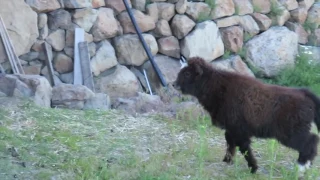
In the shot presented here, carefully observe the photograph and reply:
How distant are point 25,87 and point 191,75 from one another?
2.65 m

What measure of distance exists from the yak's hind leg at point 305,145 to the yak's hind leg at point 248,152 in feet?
1.48

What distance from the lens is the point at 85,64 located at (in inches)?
425

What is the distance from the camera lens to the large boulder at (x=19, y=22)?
1022 centimetres

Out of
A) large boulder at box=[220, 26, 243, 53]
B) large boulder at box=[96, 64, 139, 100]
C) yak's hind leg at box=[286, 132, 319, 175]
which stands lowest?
large boulder at box=[220, 26, 243, 53]

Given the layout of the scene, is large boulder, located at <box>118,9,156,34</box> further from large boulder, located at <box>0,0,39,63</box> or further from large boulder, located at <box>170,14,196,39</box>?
large boulder, located at <box>0,0,39,63</box>

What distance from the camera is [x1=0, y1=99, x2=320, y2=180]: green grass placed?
701 cm

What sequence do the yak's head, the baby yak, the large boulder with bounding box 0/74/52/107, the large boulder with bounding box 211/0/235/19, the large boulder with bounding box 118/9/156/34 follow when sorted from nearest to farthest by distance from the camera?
the baby yak
the yak's head
the large boulder with bounding box 0/74/52/107
the large boulder with bounding box 118/9/156/34
the large boulder with bounding box 211/0/235/19


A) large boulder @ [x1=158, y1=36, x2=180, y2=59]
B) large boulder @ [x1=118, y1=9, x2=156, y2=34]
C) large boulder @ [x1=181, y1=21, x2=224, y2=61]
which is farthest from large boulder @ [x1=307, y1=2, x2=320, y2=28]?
large boulder @ [x1=118, y1=9, x2=156, y2=34]


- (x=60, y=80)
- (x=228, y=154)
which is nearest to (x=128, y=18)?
(x=60, y=80)

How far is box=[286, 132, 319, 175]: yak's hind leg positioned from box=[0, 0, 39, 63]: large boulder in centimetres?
471

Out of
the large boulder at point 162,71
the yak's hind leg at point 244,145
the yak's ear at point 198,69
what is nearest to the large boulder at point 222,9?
the large boulder at point 162,71

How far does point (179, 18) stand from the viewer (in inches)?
478

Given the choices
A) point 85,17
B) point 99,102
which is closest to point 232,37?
point 85,17

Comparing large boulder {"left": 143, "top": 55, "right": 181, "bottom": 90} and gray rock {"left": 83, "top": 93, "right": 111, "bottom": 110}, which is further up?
gray rock {"left": 83, "top": 93, "right": 111, "bottom": 110}
